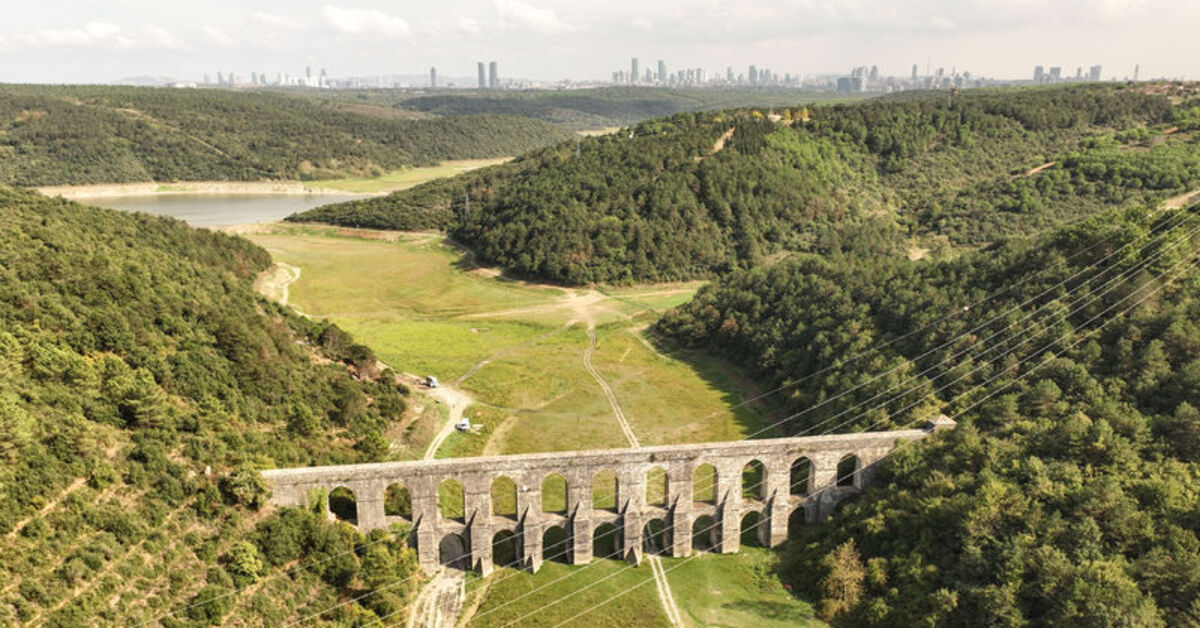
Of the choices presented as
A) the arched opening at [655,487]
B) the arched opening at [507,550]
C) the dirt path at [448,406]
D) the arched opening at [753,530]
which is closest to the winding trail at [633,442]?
the arched opening at [655,487]

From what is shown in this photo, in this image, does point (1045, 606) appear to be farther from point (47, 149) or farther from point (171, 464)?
point (47, 149)

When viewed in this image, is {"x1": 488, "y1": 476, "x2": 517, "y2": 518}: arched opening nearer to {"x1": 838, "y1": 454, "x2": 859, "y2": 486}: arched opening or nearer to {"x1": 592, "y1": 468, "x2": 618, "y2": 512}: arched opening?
{"x1": 592, "y1": 468, "x2": 618, "y2": 512}: arched opening

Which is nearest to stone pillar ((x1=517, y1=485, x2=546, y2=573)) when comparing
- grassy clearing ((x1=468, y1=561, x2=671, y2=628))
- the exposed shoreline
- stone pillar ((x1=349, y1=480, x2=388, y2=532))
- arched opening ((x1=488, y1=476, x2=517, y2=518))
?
grassy clearing ((x1=468, y1=561, x2=671, y2=628))

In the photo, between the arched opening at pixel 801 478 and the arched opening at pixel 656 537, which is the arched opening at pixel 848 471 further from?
the arched opening at pixel 656 537

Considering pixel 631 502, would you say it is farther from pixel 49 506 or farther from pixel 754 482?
pixel 49 506

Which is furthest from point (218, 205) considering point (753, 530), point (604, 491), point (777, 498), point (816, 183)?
point (777, 498)

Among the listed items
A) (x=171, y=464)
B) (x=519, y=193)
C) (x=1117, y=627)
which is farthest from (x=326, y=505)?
(x=519, y=193)
